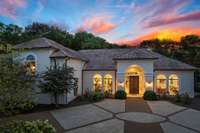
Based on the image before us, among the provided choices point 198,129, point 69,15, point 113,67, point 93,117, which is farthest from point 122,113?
point 69,15

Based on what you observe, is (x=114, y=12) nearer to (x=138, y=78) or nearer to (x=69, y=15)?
(x=69, y=15)

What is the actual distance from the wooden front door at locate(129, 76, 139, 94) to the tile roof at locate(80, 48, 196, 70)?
9.65 feet

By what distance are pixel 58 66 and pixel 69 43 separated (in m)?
24.4

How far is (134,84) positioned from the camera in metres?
22.1

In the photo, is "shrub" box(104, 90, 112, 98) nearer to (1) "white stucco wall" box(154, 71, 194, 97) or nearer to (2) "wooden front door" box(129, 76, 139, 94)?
(2) "wooden front door" box(129, 76, 139, 94)

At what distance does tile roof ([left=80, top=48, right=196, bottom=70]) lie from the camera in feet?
65.7

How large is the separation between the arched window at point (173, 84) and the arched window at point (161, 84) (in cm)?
66

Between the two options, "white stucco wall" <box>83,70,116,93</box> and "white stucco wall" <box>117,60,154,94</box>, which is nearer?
"white stucco wall" <box>117,60,154,94</box>

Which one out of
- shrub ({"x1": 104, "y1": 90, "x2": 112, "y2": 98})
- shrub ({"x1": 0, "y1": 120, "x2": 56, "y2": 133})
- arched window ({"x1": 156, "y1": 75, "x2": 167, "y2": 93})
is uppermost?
arched window ({"x1": 156, "y1": 75, "x2": 167, "y2": 93})

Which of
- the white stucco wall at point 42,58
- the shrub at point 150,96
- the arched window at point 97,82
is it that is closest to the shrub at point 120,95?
the shrub at point 150,96

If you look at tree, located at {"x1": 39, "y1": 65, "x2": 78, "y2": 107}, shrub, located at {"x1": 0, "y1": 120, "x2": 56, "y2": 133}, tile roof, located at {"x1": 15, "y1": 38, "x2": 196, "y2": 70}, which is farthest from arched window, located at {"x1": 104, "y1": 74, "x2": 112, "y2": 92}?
shrub, located at {"x1": 0, "y1": 120, "x2": 56, "y2": 133}

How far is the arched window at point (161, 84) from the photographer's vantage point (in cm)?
2080

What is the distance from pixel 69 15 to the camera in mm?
20375

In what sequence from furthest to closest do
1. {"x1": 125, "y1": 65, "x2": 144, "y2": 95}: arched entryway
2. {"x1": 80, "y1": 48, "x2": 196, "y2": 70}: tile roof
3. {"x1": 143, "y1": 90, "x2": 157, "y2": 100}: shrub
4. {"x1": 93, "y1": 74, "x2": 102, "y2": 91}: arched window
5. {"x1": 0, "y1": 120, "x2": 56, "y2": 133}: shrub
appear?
{"x1": 93, "y1": 74, "x2": 102, "y2": 91}: arched window < {"x1": 125, "y1": 65, "x2": 144, "y2": 95}: arched entryway < {"x1": 80, "y1": 48, "x2": 196, "y2": 70}: tile roof < {"x1": 143, "y1": 90, "x2": 157, "y2": 100}: shrub < {"x1": 0, "y1": 120, "x2": 56, "y2": 133}: shrub
